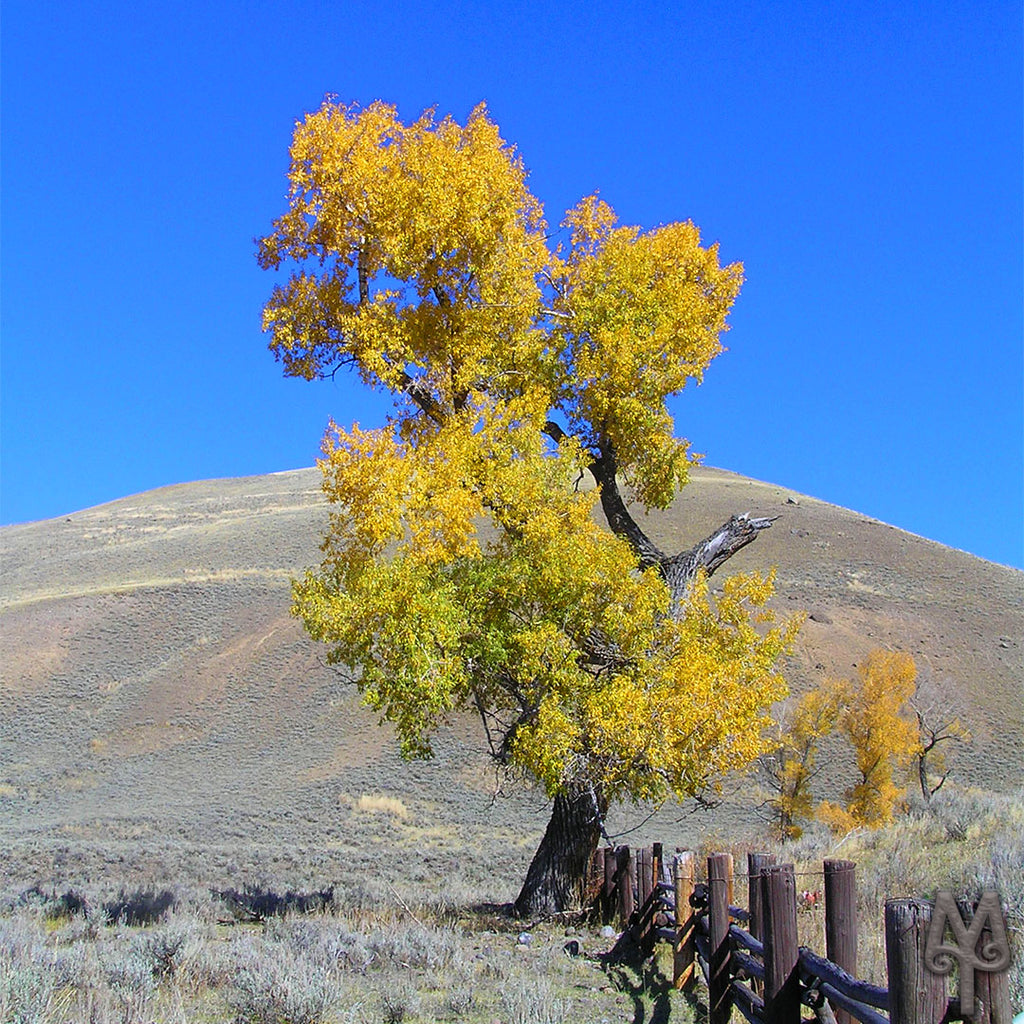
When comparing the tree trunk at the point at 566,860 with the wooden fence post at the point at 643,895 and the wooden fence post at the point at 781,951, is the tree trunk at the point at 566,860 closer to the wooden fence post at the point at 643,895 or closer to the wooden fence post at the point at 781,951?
the wooden fence post at the point at 643,895

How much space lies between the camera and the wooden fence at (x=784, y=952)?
172 inches

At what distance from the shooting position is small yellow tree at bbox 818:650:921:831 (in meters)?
41.9

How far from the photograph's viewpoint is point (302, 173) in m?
15.1

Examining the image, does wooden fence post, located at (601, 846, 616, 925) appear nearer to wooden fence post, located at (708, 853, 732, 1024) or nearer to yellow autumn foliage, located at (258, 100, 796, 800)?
yellow autumn foliage, located at (258, 100, 796, 800)

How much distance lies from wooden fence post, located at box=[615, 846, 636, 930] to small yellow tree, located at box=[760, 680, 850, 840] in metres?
25.8

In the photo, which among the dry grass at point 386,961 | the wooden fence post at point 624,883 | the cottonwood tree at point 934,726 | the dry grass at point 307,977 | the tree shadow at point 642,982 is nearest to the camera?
the dry grass at point 307,977

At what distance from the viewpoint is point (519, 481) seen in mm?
13953

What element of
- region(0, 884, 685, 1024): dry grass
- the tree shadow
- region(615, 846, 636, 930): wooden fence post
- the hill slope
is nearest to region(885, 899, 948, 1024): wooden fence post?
region(0, 884, 685, 1024): dry grass

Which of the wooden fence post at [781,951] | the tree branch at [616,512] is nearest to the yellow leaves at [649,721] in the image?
the tree branch at [616,512]

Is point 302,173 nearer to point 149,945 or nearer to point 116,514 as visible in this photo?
point 149,945

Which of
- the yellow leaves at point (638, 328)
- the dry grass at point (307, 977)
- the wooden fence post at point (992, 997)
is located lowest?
the dry grass at point (307, 977)

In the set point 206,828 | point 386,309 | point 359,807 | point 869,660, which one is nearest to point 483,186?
point 386,309

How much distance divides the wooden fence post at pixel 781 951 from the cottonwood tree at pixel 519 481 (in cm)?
612

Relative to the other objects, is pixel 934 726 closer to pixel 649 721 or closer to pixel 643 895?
pixel 649 721
